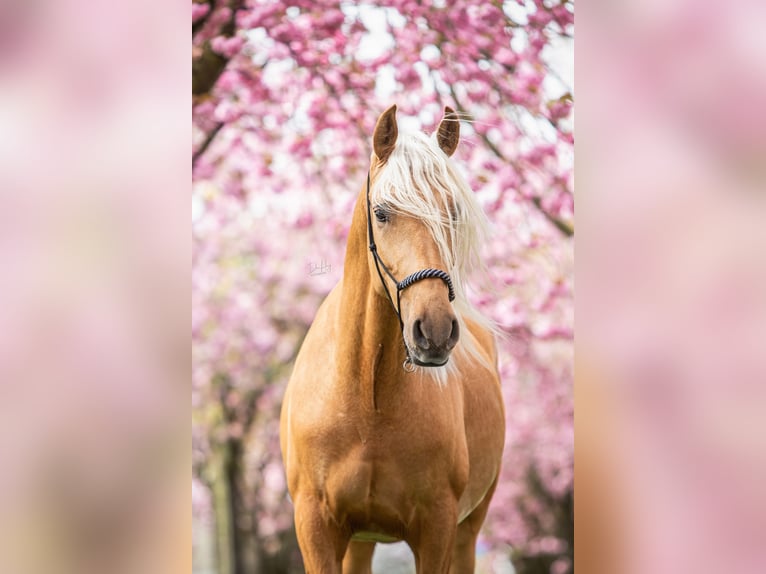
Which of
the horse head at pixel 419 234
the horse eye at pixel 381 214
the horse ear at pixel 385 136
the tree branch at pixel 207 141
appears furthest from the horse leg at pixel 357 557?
the tree branch at pixel 207 141

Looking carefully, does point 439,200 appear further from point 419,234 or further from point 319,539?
point 319,539

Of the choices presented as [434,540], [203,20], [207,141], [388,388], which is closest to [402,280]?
[388,388]

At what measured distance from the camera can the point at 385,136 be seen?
Result: 1.93 metres

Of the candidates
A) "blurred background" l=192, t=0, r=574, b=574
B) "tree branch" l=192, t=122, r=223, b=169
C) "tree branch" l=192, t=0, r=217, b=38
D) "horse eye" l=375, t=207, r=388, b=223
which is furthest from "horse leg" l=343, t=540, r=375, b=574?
"tree branch" l=192, t=0, r=217, b=38

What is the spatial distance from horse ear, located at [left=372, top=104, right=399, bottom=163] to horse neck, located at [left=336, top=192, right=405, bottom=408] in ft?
0.43

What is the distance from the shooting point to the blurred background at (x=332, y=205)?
2662mm

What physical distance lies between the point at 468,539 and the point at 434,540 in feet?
2.25
